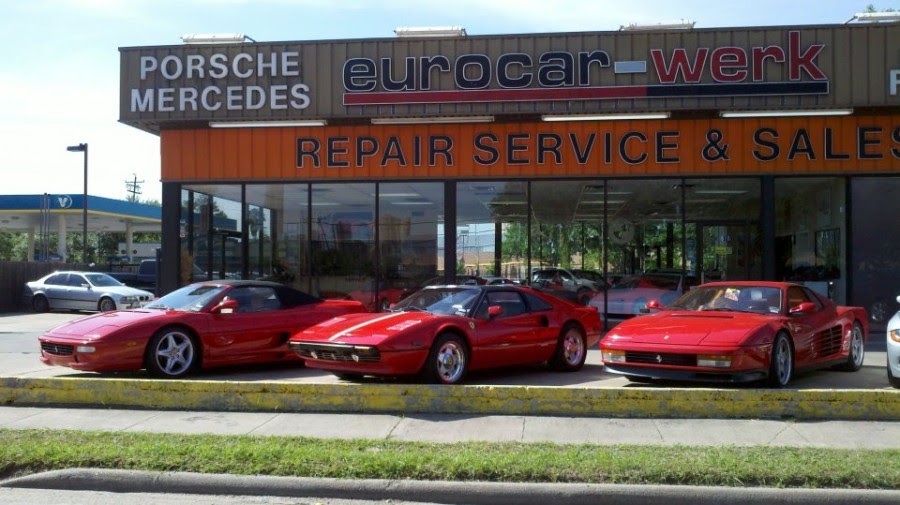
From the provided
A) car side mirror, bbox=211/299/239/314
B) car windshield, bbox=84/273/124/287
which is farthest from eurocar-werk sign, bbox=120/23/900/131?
car windshield, bbox=84/273/124/287

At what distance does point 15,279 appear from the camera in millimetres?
28859

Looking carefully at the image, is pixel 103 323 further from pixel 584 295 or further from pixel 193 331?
pixel 584 295

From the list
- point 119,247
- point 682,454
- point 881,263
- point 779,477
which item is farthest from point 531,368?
point 119,247

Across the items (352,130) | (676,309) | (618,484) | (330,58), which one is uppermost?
(330,58)

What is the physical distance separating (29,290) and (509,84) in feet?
62.2

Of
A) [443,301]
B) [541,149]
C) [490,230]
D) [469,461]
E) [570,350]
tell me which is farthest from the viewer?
[490,230]

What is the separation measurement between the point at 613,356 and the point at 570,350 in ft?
6.39

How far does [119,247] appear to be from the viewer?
8531cm

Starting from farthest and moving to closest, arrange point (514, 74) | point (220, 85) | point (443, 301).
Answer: point (220, 85) < point (514, 74) < point (443, 301)

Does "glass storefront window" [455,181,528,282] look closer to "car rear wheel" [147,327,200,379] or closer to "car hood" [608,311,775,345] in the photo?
"car hood" [608,311,775,345]

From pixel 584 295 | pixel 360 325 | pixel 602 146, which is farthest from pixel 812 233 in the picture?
pixel 360 325

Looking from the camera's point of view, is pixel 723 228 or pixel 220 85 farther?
pixel 723 228

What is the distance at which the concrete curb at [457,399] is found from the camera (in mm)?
8555

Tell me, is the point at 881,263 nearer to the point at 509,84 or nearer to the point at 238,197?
the point at 509,84
